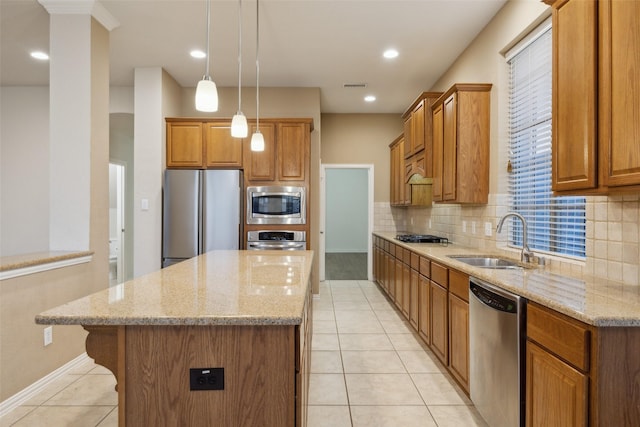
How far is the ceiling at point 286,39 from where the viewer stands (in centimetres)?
304

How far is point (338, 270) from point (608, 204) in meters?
6.01

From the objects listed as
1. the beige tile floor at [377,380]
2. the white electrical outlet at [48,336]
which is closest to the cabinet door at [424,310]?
the beige tile floor at [377,380]

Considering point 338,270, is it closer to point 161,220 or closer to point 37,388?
point 161,220

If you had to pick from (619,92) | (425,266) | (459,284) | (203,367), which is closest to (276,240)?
(425,266)

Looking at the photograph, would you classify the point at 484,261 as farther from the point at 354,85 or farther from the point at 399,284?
the point at 354,85

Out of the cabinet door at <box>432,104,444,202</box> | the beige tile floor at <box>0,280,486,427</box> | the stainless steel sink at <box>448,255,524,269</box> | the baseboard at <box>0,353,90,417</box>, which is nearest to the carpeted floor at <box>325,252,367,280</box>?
the beige tile floor at <box>0,280,486,427</box>

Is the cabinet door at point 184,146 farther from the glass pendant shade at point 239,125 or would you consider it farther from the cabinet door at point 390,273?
the cabinet door at point 390,273

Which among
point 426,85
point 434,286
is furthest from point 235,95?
point 434,286

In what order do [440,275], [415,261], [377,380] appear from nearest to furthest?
[377,380] → [440,275] → [415,261]

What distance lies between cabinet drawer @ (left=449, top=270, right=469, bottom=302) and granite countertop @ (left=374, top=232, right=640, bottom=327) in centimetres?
10

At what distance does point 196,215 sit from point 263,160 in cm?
105

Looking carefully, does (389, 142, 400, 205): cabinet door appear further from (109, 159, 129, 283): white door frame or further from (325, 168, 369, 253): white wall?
(325, 168, 369, 253): white wall

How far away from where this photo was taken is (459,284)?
7.98ft

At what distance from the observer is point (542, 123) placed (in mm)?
2594
